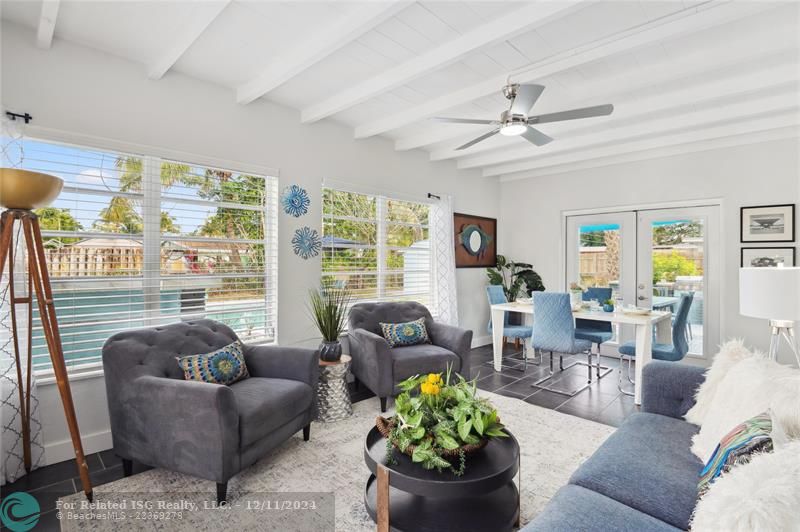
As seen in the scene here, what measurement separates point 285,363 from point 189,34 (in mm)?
2198

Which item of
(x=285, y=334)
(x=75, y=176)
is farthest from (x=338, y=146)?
(x=75, y=176)

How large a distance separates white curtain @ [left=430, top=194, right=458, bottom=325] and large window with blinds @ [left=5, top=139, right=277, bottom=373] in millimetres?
2277

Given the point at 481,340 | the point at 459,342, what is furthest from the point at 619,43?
the point at 481,340

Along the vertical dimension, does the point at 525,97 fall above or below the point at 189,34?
below

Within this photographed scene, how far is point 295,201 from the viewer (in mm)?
3732

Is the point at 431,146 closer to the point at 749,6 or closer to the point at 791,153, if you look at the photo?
the point at 749,6

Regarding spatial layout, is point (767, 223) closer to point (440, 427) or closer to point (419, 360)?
point (419, 360)

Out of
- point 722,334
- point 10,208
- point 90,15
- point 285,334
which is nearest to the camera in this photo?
point 10,208

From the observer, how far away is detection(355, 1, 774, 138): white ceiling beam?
2.17 metres

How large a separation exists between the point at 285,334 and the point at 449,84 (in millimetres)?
2615

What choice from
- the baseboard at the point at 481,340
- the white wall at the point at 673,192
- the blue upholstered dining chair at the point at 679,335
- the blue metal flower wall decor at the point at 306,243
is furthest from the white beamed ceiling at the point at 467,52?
the baseboard at the point at 481,340

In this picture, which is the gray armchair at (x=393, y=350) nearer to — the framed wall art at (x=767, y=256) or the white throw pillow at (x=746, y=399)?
the white throw pillow at (x=746, y=399)

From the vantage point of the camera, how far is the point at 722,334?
15.0 feet

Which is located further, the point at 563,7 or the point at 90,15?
the point at 90,15
